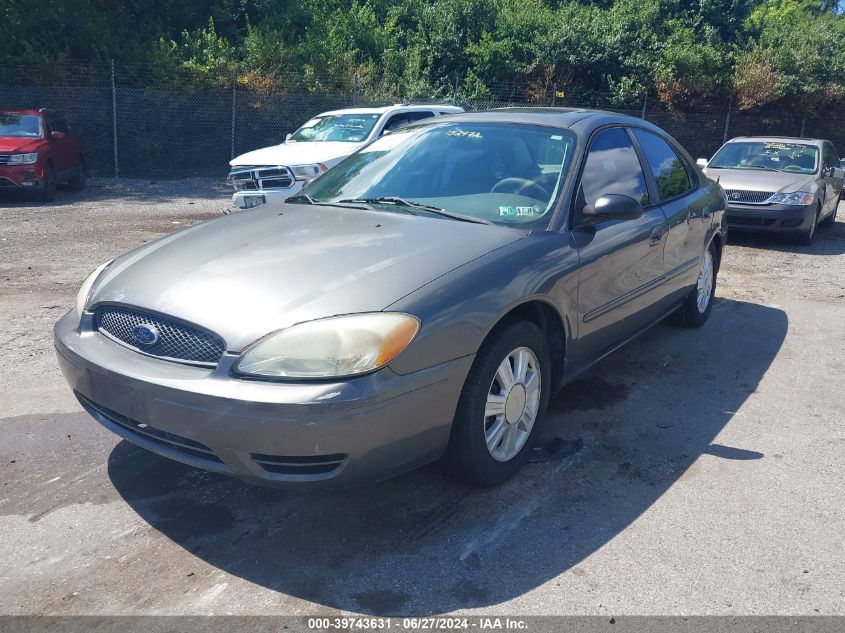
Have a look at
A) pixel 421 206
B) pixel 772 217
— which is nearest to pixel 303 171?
pixel 772 217

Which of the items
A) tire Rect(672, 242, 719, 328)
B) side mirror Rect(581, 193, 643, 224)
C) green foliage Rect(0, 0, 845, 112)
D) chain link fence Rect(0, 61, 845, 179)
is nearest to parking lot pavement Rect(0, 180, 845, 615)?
tire Rect(672, 242, 719, 328)

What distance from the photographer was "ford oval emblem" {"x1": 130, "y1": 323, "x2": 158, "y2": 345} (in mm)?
3066

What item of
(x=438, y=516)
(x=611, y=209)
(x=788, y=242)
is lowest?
(x=438, y=516)

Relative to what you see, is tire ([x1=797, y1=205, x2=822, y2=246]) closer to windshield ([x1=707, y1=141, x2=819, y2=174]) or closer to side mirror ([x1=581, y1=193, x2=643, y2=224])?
windshield ([x1=707, y1=141, x2=819, y2=174])

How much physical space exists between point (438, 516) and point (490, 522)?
0.74ft

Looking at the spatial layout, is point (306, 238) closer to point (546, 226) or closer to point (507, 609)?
point (546, 226)

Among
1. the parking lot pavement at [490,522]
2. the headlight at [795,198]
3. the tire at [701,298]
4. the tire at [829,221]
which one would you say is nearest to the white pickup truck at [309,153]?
the headlight at [795,198]

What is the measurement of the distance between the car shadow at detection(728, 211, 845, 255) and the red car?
10898 mm

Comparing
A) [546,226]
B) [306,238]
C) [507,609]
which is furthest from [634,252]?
[507,609]

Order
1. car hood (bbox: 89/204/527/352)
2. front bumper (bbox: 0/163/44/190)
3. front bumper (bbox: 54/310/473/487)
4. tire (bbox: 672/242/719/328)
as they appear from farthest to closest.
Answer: front bumper (bbox: 0/163/44/190)
tire (bbox: 672/242/719/328)
car hood (bbox: 89/204/527/352)
front bumper (bbox: 54/310/473/487)

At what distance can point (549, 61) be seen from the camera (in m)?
21.8

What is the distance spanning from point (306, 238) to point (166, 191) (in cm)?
1265

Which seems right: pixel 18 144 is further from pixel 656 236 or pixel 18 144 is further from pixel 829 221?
pixel 829 221

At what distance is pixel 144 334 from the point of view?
3100mm
